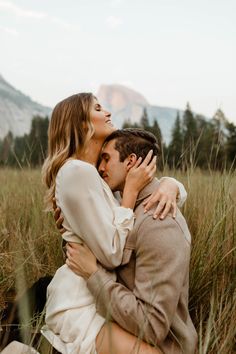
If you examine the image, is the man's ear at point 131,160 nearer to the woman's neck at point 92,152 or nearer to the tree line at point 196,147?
the woman's neck at point 92,152

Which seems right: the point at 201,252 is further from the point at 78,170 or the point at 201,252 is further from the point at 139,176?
the point at 78,170

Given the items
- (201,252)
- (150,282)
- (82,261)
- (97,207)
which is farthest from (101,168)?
(201,252)

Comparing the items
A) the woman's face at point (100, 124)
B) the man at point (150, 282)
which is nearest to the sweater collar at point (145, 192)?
the man at point (150, 282)

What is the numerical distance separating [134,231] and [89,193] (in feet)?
0.82

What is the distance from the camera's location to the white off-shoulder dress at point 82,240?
79.2 inches

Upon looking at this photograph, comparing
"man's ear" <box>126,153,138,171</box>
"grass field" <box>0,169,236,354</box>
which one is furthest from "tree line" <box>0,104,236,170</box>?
"man's ear" <box>126,153,138,171</box>

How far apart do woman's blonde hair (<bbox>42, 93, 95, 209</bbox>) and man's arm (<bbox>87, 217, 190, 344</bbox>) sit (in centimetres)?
56

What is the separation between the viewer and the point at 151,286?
1.85 metres

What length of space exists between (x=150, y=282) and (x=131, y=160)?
579 millimetres

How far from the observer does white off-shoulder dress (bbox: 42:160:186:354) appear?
6.60ft

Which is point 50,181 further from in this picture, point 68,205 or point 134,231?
point 134,231

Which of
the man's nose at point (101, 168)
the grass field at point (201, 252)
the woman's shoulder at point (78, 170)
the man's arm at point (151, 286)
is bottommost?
the grass field at point (201, 252)

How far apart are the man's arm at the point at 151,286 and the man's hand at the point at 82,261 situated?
40 mm

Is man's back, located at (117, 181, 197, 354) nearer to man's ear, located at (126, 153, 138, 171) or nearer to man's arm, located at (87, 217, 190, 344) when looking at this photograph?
man's arm, located at (87, 217, 190, 344)
